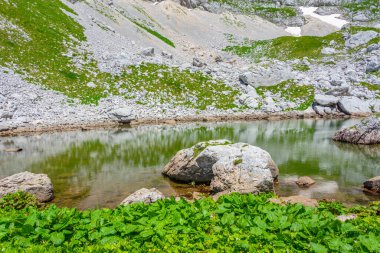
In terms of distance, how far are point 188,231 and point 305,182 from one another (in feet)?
48.9

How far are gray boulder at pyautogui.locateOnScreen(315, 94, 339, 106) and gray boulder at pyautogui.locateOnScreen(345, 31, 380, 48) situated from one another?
52466 mm

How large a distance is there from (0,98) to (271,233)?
158 ft

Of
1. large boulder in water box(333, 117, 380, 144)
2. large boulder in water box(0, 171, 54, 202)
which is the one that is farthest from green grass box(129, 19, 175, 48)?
large boulder in water box(0, 171, 54, 202)

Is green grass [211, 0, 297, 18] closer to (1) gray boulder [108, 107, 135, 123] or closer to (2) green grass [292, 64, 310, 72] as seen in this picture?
(2) green grass [292, 64, 310, 72]

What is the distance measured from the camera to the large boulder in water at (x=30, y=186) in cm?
1842

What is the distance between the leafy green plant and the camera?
647 inches

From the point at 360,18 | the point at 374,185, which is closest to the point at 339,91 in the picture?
the point at 374,185

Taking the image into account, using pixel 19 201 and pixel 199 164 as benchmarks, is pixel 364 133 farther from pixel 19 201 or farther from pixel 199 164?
pixel 19 201

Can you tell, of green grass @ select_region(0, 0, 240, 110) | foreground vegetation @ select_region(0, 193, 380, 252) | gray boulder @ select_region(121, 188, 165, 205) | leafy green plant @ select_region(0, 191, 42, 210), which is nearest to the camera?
foreground vegetation @ select_region(0, 193, 380, 252)

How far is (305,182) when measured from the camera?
21969 mm

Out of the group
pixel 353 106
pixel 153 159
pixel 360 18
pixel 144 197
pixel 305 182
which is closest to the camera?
pixel 144 197

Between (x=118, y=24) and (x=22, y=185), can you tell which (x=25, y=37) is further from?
(x=22, y=185)

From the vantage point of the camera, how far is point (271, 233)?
9188mm

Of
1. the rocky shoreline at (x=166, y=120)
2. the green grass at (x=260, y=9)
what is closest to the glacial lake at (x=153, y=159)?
the rocky shoreline at (x=166, y=120)
